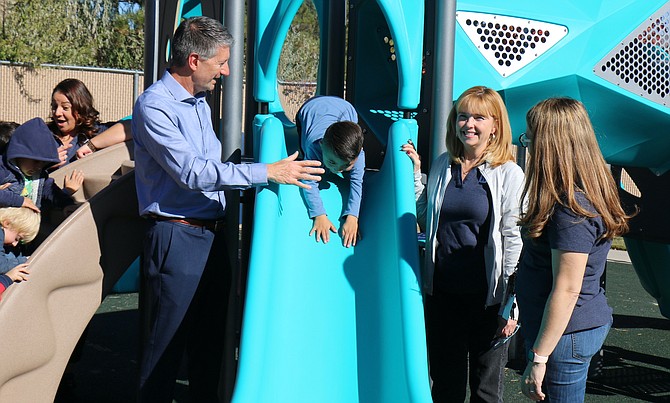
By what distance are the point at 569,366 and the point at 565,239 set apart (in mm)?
459

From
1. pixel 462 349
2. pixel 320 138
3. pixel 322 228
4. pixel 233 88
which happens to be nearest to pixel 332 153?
pixel 320 138

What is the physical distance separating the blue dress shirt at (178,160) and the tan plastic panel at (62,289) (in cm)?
42

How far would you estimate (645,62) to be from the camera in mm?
5508

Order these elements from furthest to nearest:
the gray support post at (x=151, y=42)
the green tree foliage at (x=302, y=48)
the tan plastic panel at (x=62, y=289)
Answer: the green tree foliage at (x=302, y=48) → the gray support post at (x=151, y=42) → the tan plastic panel at (x=62, y=289)

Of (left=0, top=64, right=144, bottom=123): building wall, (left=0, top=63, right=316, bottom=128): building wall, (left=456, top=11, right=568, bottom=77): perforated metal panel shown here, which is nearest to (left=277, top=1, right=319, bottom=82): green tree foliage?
(left=456, top=11, right=568, bottom=77): perforated metal panel

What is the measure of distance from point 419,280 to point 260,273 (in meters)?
0.74

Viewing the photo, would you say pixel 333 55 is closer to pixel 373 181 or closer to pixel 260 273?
pixel 373 181

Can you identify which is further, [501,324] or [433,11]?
[433,11]

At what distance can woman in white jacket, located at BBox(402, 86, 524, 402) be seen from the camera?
11.9 feet

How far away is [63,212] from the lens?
4770mm

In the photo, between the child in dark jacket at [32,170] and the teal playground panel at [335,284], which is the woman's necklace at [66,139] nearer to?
the child in dark jacket at [32,170]

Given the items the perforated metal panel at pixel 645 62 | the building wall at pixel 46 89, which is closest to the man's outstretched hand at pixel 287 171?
the perforated metal panel at pixel 645 62

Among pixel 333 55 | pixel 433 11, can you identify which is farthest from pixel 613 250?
pixel 433 11

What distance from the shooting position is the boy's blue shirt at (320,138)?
4.53 meters
